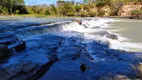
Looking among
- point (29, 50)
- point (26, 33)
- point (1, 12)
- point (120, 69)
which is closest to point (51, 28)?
point (26, 33)

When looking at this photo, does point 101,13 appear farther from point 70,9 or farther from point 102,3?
point 70,9

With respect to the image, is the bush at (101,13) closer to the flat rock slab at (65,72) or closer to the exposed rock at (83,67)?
the flat rock slab at (65,72)

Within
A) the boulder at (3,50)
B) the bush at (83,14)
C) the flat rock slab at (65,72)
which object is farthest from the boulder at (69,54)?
the bush at (83,14)

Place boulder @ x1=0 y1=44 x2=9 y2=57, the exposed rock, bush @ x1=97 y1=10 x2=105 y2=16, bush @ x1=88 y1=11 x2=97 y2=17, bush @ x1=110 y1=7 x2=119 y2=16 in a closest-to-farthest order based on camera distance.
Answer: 1. the exposed rock
2. boulder @ x1=0 y1=44 x2=9 y2=57
3. bush @ x1=88 y1=11 x2=97 y2=17
4. bush @ x1=110 y1=7 x2=119 y2=16
5. bush @ x1=97 y1=10 x2=105 y2=16

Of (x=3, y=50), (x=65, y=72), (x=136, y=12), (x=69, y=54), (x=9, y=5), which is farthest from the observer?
(x=9, y=5)

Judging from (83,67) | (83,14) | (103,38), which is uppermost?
(83,67)

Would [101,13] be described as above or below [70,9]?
below

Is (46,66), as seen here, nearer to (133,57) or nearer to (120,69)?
(120,69)

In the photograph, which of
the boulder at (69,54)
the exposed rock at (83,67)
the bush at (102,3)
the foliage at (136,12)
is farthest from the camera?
the bush at (102,3)

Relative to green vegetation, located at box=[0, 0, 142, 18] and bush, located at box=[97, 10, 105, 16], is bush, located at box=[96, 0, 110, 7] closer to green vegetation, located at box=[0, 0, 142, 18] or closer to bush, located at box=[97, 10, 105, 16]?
green vegetation, located at box=[0, 0, 142, 18]

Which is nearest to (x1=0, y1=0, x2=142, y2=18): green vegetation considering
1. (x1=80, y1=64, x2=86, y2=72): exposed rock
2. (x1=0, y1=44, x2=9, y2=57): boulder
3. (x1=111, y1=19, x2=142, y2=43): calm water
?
(x1=111, y1=19, x2=142, y2=43): calm water

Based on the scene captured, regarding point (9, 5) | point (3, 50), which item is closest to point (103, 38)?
point (3, 50)

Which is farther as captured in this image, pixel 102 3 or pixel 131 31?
pixel 102 3

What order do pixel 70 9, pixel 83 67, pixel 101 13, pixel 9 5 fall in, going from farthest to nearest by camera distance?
pixel 70 9, pixel 101 13, pixel 9 5, pixel 83 67
